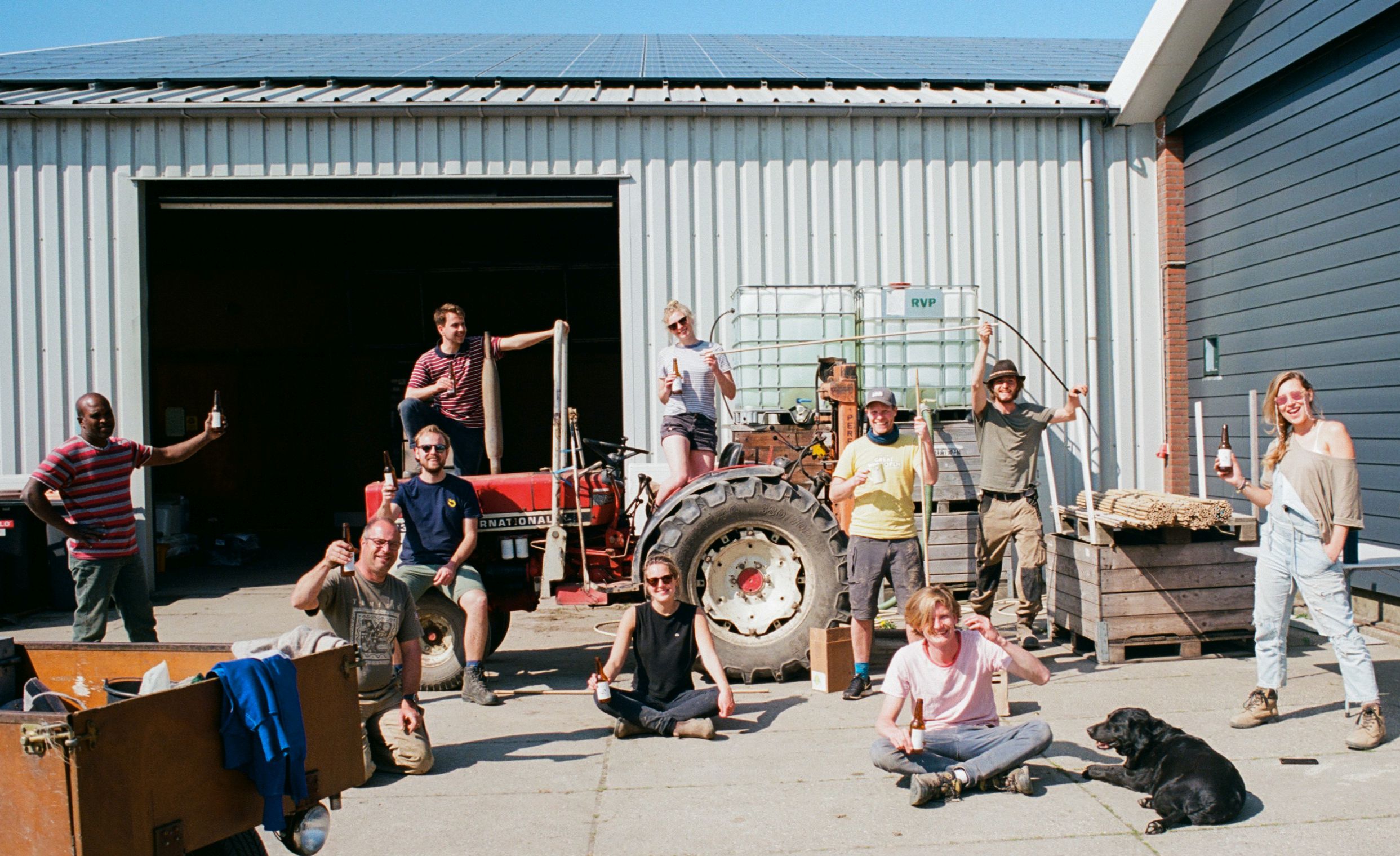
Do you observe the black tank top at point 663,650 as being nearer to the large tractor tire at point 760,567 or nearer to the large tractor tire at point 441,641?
the large tractor tire at point 760,567

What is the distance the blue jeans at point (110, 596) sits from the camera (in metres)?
5.83

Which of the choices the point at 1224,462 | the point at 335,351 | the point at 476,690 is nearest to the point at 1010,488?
the point at 1224,462

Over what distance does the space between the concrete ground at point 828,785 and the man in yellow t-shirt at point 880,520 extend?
0.49 meters

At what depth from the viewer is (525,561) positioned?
6559mm

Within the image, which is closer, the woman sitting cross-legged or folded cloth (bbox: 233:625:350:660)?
folded cloth (bbox: 233:625:350:660)

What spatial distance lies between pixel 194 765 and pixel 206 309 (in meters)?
14.3

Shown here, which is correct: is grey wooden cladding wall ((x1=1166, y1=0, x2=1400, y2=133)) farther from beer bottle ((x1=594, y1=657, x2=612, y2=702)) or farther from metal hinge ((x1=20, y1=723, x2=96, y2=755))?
metal hinge ((x1=20, y1=723, x2=96, y2=755))

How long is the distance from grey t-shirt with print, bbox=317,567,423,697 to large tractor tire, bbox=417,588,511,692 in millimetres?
1160

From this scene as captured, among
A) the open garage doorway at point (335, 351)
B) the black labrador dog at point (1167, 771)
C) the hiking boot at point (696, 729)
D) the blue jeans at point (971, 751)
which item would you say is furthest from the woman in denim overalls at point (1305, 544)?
the open garage doorway at point (335, 351)

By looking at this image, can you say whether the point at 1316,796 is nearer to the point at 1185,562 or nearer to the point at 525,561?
the point at 1185,562

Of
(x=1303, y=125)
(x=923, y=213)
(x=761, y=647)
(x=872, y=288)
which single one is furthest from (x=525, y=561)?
(x=1303, y=125)

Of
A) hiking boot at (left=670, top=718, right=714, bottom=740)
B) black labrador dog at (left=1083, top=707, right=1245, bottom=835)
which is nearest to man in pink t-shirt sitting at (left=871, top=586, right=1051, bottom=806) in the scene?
black labrador dog at (left=1083, top=707, right=1245, bottom=835)

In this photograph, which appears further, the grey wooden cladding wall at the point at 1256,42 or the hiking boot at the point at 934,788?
the grey wooden cladding wall at the point at 1256,42

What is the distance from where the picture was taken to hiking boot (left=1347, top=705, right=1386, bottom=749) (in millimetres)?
4711
